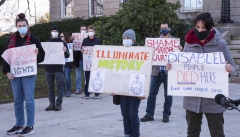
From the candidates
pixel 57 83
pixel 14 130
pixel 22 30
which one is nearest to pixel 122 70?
pixel 22 30

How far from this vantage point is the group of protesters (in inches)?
204

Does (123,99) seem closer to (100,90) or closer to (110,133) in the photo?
(100,90)

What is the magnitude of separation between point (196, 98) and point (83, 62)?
7165 mm

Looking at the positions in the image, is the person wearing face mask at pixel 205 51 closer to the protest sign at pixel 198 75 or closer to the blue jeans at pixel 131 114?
the protest sign at pixel 198 75

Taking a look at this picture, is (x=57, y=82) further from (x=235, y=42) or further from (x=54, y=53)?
(x=235, y=42)

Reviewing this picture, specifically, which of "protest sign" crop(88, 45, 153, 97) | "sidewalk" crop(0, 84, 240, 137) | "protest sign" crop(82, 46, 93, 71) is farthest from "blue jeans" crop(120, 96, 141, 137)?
"protest sign" crop(82, 46, 93, 71)

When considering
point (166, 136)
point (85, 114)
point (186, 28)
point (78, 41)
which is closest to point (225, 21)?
point (186, 28)

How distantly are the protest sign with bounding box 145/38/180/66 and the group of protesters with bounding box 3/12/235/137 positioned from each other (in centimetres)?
→ 12

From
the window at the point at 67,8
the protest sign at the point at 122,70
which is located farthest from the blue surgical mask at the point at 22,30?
the window at the point at 67,8

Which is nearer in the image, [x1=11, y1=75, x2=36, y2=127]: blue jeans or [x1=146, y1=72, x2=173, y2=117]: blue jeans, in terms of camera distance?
[x1=11, y1=75, x2=36, y2=127]: blue jeans

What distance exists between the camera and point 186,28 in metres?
17.7

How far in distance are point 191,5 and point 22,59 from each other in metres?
13.2

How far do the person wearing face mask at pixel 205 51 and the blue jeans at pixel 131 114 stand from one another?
1.49m

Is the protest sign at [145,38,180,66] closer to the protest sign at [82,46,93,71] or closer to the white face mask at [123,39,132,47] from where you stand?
the white face mask at [123,39,132,47]
